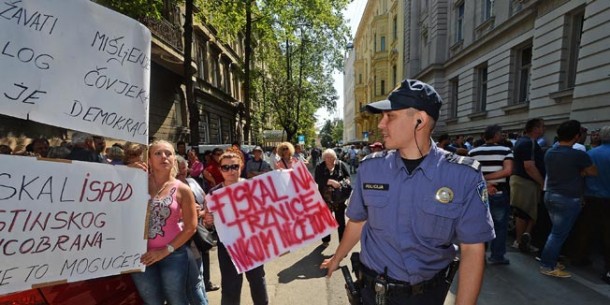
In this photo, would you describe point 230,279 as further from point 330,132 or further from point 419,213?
point 330,132

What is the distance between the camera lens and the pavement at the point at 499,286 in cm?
345

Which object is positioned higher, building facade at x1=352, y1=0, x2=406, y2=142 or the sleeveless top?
building facade at x1=352, y1=0, x2=406, y2=142

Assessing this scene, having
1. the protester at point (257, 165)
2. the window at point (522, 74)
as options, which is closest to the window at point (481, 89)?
the window at point (522, 74)

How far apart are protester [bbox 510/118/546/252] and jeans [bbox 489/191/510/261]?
25.6 inches

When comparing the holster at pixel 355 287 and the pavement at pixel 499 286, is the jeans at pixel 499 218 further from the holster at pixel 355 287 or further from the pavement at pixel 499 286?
the holster at pixel 355 287

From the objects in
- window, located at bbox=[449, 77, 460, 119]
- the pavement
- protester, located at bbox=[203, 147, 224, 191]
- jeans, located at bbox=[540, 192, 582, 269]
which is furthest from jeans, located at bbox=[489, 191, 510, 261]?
window, located at bbox=[449, 77, 460, 119]

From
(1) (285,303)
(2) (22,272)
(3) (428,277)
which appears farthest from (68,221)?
(1) (285,303)

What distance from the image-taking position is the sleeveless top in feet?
7.42

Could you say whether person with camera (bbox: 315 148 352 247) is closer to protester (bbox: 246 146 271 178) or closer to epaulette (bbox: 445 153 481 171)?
protester (bbox: 246 146 271 178)

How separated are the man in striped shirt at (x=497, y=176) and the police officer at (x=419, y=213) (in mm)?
2930

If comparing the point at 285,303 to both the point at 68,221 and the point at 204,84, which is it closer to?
the point at 68,221

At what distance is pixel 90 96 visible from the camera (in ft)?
5.67

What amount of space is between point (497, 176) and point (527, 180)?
3.54 feet

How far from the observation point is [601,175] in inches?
152
